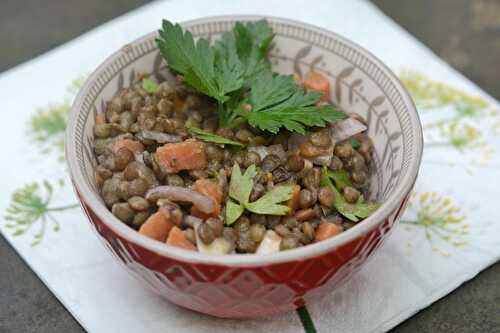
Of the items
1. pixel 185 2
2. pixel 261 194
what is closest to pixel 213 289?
pixel 261 194

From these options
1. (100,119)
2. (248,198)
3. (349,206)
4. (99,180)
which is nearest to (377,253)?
(349,206)

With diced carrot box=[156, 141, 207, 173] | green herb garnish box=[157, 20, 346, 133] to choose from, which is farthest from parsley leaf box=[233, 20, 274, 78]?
diced carrot box=[156, 141, 207, 173]

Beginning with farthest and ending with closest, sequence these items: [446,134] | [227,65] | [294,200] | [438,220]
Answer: [446,134] < [438,220] < [227,65] < [294,200]

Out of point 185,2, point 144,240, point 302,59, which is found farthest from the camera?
point 185,2

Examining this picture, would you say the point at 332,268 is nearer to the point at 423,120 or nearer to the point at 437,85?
the point at 423,120

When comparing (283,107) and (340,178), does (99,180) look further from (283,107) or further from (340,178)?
(340,178)

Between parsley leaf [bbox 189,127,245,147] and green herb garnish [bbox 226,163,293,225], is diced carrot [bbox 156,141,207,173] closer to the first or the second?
parsley leaf [bbox 189,127,245,147]
